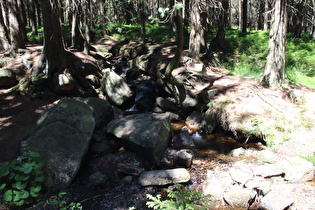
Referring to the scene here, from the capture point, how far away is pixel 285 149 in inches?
223

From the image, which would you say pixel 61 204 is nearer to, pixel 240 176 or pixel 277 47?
pixel 240 176

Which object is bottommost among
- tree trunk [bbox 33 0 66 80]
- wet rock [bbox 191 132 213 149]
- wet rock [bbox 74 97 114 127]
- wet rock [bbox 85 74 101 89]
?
wet rock [bbox 191 132 213 149]

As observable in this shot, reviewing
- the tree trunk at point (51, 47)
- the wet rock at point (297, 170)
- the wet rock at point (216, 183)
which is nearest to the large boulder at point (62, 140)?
the wet rock at point (216, 183)

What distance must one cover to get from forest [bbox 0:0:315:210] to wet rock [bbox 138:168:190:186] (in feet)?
0.07

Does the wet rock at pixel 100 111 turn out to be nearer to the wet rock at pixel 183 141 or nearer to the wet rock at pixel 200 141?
the wet rock at pixel 183 141

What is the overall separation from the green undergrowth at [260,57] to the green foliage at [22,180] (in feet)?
29.7

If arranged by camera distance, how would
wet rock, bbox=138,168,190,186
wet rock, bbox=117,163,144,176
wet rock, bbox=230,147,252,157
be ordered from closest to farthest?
wet rock, bbox=138,168,190,186 < wet rock, bbox=117,163,144,176 < wet rock, bbox=230,147,252,157

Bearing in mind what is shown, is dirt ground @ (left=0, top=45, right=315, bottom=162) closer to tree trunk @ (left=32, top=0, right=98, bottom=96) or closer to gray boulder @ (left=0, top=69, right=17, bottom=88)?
gray boulder @ (left=0, top=69, right=17, bottom=88)

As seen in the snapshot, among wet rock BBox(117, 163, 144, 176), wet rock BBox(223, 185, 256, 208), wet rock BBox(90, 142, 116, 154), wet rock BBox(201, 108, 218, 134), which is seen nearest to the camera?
wet rock BBox(223, 185, 256, 208)

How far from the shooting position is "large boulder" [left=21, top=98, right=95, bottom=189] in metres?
4.58

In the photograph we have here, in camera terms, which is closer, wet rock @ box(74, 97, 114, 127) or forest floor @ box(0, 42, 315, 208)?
forest floor @ box(0, 42, 315, 208)

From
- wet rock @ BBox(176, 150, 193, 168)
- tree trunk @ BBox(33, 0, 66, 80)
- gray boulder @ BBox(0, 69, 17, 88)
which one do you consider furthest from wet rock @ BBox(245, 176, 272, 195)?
gray boulder @ BBox(0, 69, 17, 88)

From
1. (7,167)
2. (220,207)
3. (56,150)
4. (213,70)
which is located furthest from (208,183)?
(213,70)

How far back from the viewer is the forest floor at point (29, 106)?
18.2 feet
